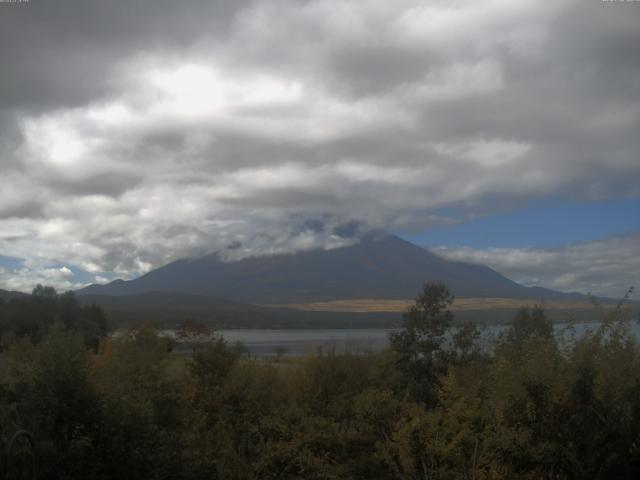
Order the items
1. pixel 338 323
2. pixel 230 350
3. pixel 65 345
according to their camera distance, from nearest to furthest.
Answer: pixel 65 345, pixel 230 350, pixel 338 323

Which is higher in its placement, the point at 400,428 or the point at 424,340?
the point at 424,340

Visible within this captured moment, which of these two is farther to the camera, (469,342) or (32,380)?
(469,342)

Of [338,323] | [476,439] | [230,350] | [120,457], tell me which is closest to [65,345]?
[120,457]

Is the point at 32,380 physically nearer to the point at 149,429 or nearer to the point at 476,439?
the point at 149,429

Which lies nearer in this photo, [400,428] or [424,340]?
[400,428]

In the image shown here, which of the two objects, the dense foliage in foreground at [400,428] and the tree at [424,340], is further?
the tree at [424,340]

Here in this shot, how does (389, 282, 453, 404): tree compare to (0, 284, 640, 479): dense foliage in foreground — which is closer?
(0, 284, 640, 479): dense foliage in foreground

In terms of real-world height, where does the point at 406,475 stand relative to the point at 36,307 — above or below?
below

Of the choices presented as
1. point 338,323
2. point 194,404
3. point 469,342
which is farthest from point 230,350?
point 338,323

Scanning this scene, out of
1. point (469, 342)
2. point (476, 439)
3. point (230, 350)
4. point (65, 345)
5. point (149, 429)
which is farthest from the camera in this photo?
point (469, 342)

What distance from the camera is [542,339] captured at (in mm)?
15367

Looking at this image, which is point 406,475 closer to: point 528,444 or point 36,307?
point 528,444

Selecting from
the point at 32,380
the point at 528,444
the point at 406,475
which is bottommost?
the point at 406,475

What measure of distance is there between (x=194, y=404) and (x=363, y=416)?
39.0ft
